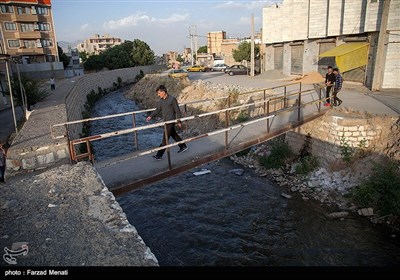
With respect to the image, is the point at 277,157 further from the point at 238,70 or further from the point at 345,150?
the point at 238,70

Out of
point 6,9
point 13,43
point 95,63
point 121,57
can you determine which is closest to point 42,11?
point 6,9

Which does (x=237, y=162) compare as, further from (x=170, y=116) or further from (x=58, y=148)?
(x=58, y=148)

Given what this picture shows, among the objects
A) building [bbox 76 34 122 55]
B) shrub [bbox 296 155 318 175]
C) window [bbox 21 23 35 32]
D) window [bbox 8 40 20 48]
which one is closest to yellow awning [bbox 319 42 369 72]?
shrub [bbox 296 155 318 175]

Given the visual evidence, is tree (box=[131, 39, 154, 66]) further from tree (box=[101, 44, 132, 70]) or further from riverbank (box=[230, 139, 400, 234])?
riverbank (box=[230, 139, 400, 234])

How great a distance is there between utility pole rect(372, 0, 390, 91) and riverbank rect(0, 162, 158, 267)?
53.3ft

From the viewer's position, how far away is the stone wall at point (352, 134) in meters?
10.1

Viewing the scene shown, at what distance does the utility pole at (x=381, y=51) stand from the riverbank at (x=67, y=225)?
1624 cm

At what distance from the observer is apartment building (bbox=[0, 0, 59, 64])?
43188 millimetres

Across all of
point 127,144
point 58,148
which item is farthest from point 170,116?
point 127,144

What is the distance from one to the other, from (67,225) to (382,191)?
30.3ft

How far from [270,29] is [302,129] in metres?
18.6

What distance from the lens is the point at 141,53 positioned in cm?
5788

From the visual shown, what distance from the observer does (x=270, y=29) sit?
27391 millimetres

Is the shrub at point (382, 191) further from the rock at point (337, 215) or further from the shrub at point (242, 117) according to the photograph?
the shrub at point (242, 117)
